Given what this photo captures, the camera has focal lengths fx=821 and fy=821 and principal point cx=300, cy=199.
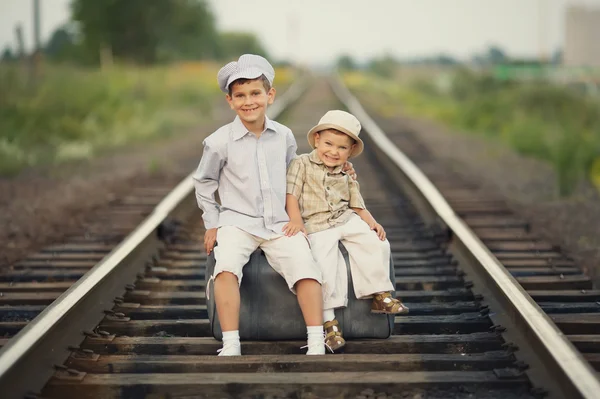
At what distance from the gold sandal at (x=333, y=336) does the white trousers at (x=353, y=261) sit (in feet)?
0.24

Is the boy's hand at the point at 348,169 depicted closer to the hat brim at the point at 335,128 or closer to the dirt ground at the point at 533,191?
the hat brim at the point at 335,128

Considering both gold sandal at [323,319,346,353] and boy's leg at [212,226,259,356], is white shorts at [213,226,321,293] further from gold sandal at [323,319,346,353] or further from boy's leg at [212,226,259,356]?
gold sandal at [323,319,346,353]

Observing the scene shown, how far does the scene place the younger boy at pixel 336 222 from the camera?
341 cm

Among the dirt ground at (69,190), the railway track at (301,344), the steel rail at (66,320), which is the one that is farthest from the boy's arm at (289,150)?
the dirt ground at (69,190)

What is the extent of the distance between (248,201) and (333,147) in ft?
1.43

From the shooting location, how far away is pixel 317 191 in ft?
11.6

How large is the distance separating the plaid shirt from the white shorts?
14 centimetres

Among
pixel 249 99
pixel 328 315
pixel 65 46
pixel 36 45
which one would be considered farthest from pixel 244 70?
pixel 65 46

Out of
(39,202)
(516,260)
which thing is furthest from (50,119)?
(516,260)

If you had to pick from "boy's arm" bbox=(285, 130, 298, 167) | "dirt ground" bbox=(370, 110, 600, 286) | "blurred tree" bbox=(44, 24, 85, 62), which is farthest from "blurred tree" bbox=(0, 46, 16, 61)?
"blurred tree" bbox=(44, 24, 85, 62)

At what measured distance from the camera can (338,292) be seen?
3.44m

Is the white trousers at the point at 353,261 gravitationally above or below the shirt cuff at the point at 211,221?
below

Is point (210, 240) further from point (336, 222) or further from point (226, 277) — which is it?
point (336, 222)

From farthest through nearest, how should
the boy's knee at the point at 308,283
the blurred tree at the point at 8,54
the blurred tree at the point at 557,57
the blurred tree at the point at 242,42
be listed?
the blurred tree at the point at 242,42 < the blurred tree at the point at 557,57 < the blurred tree at the point at 8,54 < the boy's knee at the point at 308,283
